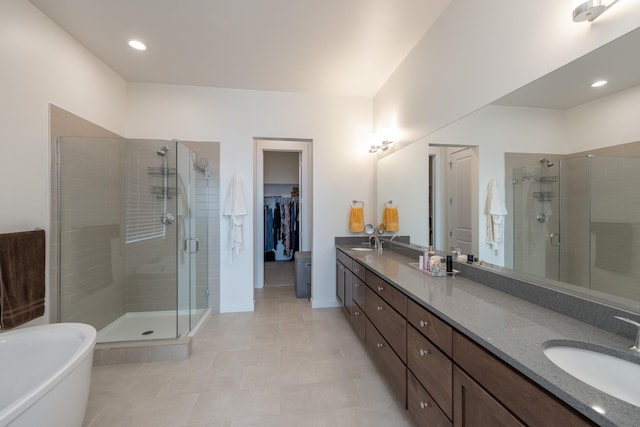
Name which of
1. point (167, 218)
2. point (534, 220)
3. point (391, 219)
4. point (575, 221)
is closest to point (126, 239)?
point (167, 218)

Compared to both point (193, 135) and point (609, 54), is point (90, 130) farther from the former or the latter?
point (609, 54)

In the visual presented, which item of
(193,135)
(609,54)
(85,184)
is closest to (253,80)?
(193,135)

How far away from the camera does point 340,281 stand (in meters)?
3.34

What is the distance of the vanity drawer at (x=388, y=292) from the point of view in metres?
1.64

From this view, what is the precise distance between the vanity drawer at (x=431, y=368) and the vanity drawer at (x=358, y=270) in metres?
0.94

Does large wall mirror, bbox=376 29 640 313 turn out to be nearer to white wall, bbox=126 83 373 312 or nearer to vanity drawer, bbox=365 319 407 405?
vanity drawer, bbox=365 319 407 405

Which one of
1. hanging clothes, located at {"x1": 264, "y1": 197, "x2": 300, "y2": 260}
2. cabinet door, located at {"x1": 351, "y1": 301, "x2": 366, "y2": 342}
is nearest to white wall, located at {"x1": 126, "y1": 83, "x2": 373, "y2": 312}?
cabinet door, located at {"x1": 351, "y1": 301, "x2": 366, "y2": 342}

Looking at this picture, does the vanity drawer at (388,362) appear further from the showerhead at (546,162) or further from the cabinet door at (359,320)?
the showerhead at (546,162)

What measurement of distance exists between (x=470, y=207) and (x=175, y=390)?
261 centimetres

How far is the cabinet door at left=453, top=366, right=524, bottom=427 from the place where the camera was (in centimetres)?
88

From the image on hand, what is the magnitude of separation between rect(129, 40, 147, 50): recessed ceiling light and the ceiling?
0.17 ft

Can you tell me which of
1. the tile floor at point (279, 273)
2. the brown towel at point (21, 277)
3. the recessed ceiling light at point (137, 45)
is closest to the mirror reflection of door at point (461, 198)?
the recessed ceiling light at point (137, 45)

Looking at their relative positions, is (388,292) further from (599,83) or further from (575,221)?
(599,83)

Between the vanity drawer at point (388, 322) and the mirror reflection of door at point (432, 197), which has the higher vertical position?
the mirror reflection of door at point (432, 197)
